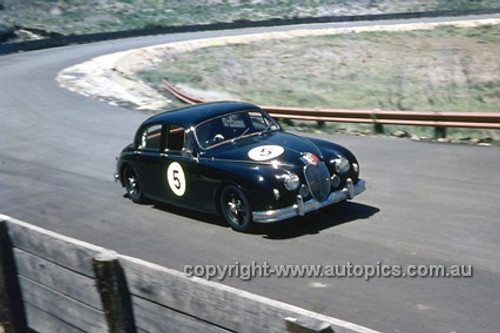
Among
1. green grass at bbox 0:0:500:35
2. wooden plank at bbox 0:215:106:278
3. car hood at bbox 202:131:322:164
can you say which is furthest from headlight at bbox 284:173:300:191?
green grass at bbox 0:0:500:35

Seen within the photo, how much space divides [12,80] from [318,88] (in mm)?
12497

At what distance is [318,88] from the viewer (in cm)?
2745

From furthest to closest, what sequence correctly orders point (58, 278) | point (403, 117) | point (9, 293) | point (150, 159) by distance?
point (403, 117)
point (150, 159)
point (9, 293)
point (58, 278)

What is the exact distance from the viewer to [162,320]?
4086mm

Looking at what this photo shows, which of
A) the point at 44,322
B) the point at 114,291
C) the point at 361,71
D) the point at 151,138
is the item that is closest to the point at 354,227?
the point at 151,138

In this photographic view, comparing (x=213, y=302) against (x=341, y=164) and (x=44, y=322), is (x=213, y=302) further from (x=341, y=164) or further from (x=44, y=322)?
(x=341, y=164)

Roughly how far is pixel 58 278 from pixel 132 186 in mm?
6040

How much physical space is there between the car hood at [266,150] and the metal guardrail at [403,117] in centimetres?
583

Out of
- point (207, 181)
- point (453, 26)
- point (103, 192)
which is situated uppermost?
point (207, 181)

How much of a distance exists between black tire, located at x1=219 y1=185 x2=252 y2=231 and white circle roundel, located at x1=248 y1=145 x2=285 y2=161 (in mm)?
498

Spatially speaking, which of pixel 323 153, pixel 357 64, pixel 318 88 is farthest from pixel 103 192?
pixel 357 64

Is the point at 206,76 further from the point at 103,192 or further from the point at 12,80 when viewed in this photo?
the point at 103,192

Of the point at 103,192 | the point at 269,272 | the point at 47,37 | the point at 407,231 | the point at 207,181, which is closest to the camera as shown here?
the point at 269,272

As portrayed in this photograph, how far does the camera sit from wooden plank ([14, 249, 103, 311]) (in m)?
4.62
